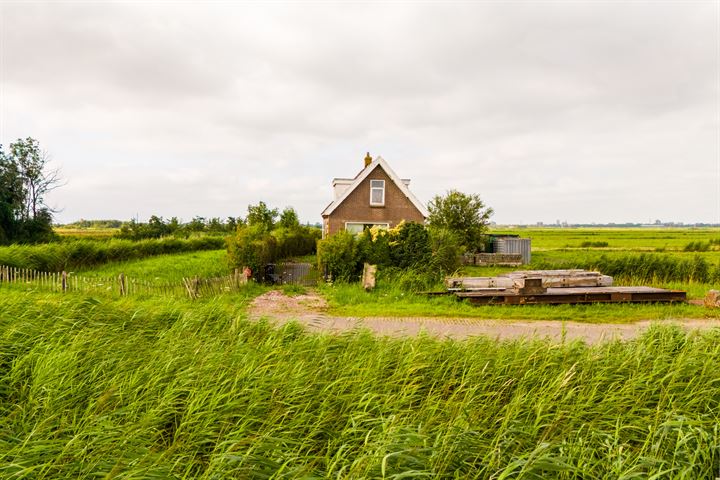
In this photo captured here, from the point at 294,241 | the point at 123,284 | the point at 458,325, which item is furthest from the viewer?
the point at 294,241

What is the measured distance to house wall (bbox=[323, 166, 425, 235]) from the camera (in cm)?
2300

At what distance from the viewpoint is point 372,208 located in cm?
2305

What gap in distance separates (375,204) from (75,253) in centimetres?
1689

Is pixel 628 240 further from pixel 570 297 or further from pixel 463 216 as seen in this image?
pixel 570 297

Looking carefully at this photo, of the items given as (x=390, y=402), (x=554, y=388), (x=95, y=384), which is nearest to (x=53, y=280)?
(x=95, y=384)

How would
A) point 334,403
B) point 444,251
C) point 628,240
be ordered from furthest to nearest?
point 628,240 < point 444,251 < point 334,403

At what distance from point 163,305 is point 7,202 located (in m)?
34.5

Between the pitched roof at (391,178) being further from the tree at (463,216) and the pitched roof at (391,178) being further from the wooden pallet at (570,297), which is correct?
the wooden pallet at (570,297)

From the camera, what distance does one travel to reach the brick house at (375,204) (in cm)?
2291

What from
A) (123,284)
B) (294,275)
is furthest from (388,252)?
(123,284)

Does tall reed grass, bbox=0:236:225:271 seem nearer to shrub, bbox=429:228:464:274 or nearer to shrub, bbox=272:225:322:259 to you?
shrub, bbox=272:225:322:259

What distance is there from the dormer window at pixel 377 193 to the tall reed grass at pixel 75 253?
656 inches

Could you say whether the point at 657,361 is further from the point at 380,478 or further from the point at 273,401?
the point at 273,401

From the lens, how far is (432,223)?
25797 mm
